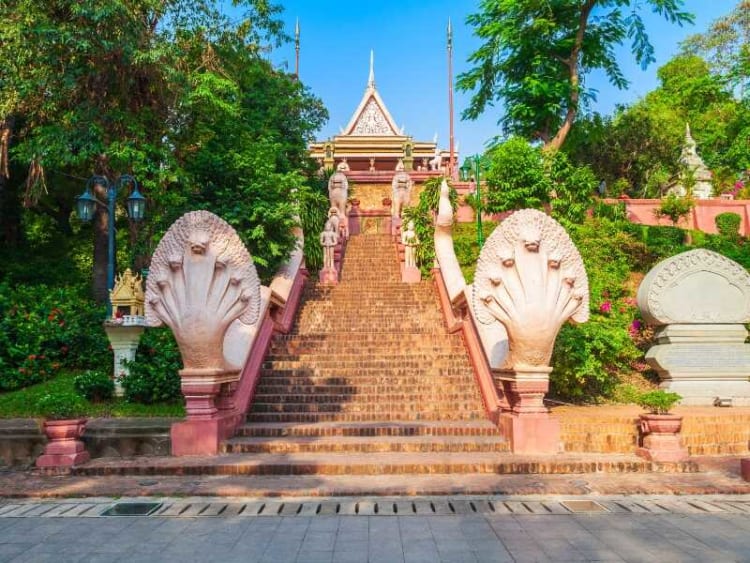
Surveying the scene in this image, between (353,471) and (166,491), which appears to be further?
(353,471)

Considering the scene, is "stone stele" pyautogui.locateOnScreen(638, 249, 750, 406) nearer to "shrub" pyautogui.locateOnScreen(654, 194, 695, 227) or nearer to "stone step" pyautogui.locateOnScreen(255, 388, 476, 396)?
"stone step" pyautogui.locateOnScreen(255, 388, 476, 396)

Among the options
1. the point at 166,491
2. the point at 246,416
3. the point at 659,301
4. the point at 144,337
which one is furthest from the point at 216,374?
the point at 659,301

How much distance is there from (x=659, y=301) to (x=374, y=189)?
15582 millimetres

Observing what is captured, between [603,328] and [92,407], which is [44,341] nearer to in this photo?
[92,407]

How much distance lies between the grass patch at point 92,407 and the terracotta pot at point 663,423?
219 inches

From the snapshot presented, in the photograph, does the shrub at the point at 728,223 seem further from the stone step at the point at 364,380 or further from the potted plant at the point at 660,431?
the potted plant at the point at 660,431

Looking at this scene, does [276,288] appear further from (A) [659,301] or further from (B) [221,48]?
(A) [659,301]

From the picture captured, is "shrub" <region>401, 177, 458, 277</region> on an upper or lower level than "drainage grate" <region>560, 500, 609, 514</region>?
upper

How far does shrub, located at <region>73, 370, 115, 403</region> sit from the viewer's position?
8.42 m

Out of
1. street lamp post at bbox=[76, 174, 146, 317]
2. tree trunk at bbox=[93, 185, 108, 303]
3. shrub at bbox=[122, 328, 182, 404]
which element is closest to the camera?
shrub at bbox=[122, 328, 182, 404]

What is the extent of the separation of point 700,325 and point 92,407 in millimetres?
9574

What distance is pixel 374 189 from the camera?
2462cm

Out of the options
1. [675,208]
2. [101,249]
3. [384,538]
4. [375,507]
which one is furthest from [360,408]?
[675,208]

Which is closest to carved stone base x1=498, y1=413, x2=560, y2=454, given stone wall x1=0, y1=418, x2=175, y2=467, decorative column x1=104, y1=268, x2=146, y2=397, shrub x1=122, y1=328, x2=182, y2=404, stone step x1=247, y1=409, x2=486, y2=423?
stone step x1=247, y1=409, x2=486, y2=423
